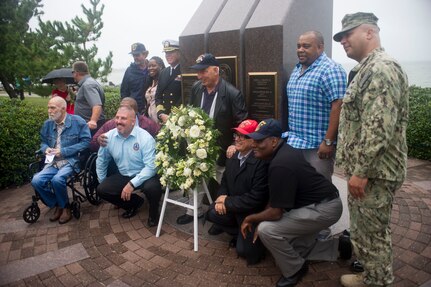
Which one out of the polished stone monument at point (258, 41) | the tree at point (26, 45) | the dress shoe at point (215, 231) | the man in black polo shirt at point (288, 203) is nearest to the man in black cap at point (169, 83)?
the polished stone monument at point (258, 41)

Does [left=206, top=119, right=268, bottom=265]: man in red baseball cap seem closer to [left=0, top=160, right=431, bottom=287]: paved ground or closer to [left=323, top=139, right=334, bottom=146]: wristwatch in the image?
[left=0, top=160, right=431, bottom=287]: paved ground

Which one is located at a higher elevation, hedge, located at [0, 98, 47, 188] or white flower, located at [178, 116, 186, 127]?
white flower, located at [178, 116, 186, 127]

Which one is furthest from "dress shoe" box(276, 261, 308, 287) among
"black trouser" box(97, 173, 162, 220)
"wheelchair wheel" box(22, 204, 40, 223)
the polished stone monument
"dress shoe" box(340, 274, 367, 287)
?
"wheelchair wheel" box(22, 204, 40, 223)

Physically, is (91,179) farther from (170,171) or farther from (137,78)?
(137,78)

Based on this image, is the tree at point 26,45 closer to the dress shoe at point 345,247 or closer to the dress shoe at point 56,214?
the dress shoe at point 56,214

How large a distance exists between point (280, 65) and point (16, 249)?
3623 mm

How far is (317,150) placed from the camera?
3.36 meters

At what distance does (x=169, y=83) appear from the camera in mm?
5125

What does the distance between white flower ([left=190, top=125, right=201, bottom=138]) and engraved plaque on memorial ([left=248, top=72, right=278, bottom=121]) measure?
2.96 feet

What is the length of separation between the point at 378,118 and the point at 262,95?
Answer: 1.78 metres

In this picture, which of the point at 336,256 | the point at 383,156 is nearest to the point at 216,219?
the point at 336,256

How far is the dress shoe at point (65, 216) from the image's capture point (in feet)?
13.7

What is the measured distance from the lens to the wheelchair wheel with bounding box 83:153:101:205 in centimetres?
442

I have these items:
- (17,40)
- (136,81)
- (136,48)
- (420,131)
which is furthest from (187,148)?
(17,40)
